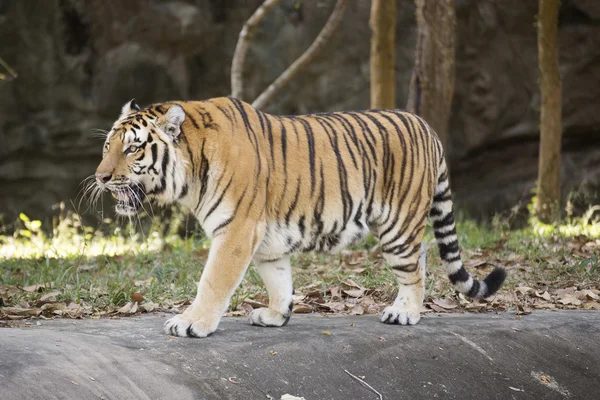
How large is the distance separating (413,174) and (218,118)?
1271 millimetres

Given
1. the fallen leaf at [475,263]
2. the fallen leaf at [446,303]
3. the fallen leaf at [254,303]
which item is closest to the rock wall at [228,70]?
the fallen leaf at [475,263]

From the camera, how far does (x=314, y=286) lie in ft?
19.9

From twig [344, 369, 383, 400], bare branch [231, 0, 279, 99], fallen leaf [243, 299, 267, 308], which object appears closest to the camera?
twig [344, 369, 383, 400]

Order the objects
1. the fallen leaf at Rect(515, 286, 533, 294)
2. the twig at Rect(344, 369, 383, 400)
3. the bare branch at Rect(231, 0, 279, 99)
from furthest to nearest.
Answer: the bare branch at Rect(231, 0, 279, 99) < the fallen leaf at Rect(515, 286, 533, 294) < the twig at Rect(344, 369, 383, 400)

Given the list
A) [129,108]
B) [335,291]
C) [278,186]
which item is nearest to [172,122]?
[129,108]

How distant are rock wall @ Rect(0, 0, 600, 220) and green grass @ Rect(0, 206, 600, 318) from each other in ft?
15.7

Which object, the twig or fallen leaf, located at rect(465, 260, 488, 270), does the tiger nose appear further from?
fallen leaf, located at rect(465, 260, 488, 270)

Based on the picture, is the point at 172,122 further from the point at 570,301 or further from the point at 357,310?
the point at 570,301

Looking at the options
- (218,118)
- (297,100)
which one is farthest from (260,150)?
(297,100)

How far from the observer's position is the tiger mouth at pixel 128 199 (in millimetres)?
4207

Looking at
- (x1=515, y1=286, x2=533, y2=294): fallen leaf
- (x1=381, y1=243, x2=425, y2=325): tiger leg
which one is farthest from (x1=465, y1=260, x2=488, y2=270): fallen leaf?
(x1=381, y1=243, x2=425, y2=325): tiger leg

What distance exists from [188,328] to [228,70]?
9.37m

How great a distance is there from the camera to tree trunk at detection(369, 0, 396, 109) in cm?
817

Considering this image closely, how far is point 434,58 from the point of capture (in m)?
7.78
